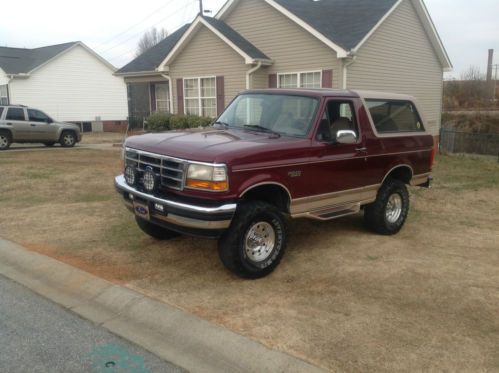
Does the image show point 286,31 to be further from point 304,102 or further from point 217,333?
point 217,333

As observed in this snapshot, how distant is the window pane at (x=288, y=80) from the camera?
52.6 ft

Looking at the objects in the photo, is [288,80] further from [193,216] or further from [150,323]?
[150,323]

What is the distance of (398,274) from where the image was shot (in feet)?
16.7

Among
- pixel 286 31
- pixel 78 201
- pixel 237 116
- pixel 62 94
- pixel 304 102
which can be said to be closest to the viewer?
pixel 304 102

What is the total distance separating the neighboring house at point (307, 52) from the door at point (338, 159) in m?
9.10

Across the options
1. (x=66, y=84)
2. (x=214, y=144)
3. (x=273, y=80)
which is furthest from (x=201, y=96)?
(x=66, y=84)

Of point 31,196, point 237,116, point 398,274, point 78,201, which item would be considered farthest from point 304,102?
point 31,196

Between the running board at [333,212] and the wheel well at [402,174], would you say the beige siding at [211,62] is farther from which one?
the running board at [333,212]

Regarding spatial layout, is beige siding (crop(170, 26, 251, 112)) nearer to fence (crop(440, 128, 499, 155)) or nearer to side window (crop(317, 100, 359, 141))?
fence (crop(440, 128, 499, 155))

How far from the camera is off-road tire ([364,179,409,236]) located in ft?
21.2

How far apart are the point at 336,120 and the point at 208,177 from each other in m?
2.04

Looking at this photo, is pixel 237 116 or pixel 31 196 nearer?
pixel 237 116

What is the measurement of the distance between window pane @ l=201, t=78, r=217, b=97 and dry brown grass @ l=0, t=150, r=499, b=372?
9.96m

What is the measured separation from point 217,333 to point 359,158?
3.05m
